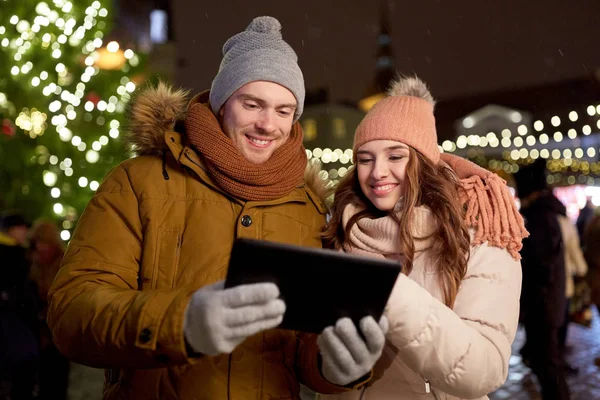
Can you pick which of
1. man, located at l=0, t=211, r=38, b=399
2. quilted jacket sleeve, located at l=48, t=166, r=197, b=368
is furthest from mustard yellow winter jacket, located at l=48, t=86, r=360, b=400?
man, located at l=0, t=211, r=38, b=399

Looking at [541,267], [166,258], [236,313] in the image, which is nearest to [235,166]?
[166,258]

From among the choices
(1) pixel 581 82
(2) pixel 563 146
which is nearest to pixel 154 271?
(2) pixel 563 146

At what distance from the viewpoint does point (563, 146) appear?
47.3m

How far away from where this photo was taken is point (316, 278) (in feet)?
5.29

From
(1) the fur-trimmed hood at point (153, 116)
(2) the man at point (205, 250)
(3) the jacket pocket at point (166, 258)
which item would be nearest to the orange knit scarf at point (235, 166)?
(2) the man at point (205, 250)

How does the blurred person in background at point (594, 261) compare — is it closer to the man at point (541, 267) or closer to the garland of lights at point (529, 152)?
the man at point (541, 267)

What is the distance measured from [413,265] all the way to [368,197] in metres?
0.43

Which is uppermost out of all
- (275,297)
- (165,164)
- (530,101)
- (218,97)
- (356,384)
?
(530,101)

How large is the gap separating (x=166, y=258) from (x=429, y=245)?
1165mm

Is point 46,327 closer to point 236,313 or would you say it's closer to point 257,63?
point 257,63

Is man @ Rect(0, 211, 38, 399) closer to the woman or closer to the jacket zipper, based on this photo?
the woman

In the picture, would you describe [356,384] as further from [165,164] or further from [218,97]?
[218,97]

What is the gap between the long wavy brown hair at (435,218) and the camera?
236 centimetres

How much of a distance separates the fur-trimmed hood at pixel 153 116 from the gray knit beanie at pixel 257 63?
18 cm
